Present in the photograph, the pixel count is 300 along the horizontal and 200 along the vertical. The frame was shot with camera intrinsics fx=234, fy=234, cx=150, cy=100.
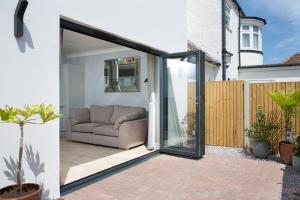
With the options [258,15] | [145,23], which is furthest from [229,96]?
[258,15]

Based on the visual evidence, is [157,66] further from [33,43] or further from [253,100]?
[33,43]

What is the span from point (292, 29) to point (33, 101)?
16.4 meters

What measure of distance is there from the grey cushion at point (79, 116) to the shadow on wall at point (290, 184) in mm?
5491

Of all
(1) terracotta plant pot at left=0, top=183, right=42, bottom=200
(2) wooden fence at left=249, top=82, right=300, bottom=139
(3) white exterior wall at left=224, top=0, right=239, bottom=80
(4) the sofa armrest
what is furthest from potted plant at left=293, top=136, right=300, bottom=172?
(3) white exterior wall at left=224, top=0, right=239, bottom=80

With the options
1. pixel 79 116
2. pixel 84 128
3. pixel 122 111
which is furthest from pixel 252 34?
pixel 84 128

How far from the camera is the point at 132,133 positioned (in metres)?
6.18

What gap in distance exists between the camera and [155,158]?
5.24 metres

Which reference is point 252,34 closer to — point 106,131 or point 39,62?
point 106,131

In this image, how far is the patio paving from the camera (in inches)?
131

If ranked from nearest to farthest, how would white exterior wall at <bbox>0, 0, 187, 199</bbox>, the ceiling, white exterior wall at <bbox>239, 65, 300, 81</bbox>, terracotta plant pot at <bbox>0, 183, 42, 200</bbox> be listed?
terracotta plant pot at <bbox>0, 183, 42, 200</bbox>
white exterior wall at <bbox>0, 0, 187, 199</bbox>
the ceiling
white exterior wall at <bbox>239, 65, 300, 81</bbox>

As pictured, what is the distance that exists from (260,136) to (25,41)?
4951 mm

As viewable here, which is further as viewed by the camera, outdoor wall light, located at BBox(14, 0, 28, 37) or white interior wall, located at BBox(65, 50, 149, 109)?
white interior wall, located at BBox(65, 50, 149, 109)

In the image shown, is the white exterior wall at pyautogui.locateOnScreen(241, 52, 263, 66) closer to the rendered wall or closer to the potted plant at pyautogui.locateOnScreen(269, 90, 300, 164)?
the rendered wall

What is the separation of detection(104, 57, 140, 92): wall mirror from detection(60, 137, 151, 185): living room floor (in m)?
2.08
